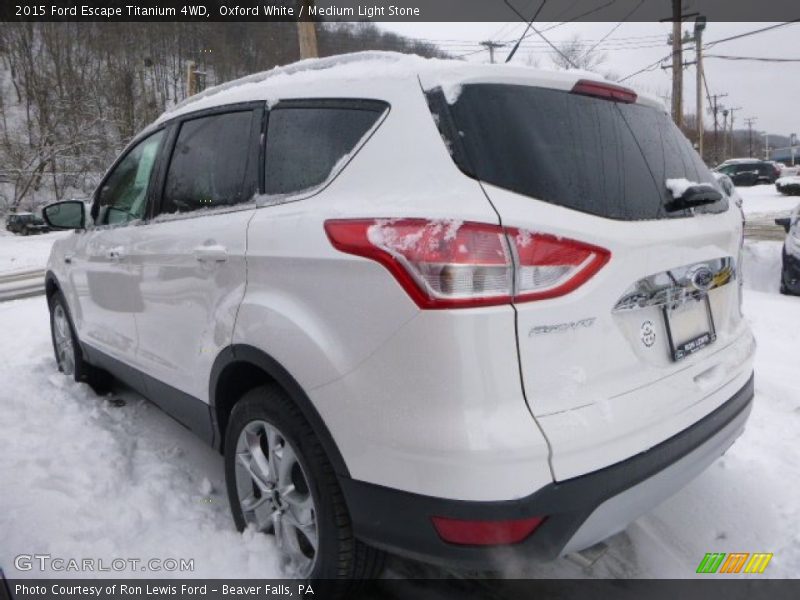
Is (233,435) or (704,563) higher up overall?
(233,435)

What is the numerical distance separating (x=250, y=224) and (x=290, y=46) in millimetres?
21052

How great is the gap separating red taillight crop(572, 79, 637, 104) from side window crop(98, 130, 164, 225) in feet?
6.94

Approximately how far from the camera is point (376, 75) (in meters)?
1.94

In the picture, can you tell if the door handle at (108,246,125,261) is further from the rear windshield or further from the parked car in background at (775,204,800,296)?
the parked car in background at (775,204,800,296)

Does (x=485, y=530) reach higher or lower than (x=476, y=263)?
lower

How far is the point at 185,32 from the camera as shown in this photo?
54781 mm

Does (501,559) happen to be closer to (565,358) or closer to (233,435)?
(565,358)

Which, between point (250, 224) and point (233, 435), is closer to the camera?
point (250, 224)

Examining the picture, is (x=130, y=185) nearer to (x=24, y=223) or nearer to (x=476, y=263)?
(x=476, y=263)

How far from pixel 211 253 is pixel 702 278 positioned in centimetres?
176

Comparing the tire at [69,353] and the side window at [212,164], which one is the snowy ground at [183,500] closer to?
the tire at [69,353]

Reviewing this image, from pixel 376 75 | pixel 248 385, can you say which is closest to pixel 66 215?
pixel 248 385

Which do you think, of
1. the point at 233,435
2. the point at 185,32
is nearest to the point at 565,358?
the point at 233,435

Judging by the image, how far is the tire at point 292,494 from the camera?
1904 mm
